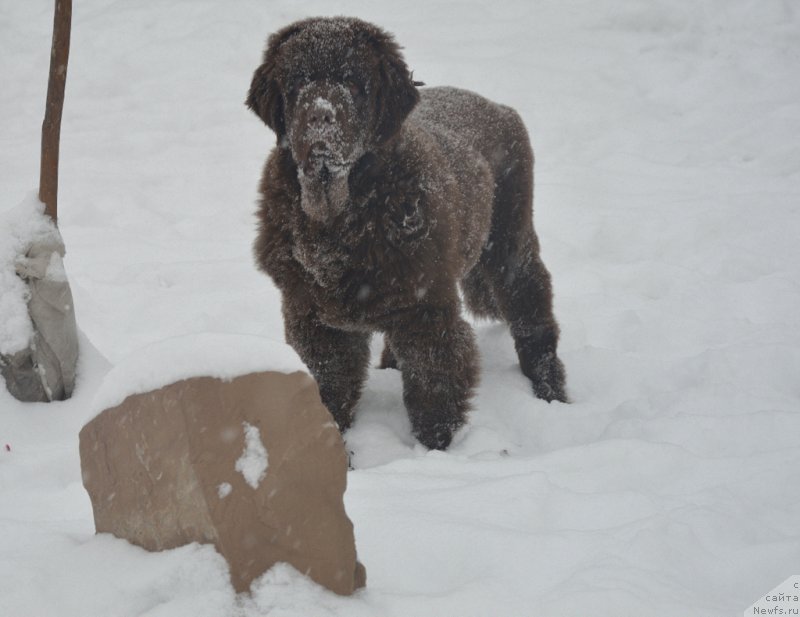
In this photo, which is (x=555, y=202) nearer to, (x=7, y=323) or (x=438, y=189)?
(x=438, y=189)

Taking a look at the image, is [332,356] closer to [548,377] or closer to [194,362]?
[548,377]

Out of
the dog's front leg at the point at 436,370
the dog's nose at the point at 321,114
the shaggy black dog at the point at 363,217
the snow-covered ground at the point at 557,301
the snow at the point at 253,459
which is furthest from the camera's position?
the dog's front leg at the point at 436,370

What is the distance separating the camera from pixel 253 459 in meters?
1.74

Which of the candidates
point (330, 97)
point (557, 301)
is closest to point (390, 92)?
point (330, 97)

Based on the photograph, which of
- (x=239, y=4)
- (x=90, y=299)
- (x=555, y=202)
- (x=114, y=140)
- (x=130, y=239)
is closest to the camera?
(x=90, y=299)

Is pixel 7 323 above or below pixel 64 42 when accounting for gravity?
below

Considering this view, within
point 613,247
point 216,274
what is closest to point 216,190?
point 216,274

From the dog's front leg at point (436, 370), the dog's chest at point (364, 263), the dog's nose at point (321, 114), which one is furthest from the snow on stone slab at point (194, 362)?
the dog's front leg at point (436, 370)

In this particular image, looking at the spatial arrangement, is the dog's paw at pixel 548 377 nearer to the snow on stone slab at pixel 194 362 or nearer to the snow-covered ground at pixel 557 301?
the snow-covered ground at pixel 557 301

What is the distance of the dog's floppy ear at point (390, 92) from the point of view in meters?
3.26

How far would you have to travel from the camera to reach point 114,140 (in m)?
8.20

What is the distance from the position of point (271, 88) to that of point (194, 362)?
183cm

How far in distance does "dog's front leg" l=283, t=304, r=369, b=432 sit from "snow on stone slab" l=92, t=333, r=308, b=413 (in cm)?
163

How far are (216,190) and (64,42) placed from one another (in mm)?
3825
